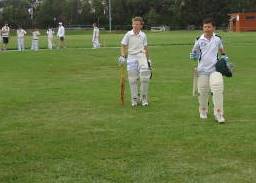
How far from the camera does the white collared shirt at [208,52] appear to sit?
12.1 m

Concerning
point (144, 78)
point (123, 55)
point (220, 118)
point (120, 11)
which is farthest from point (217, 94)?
point (120, 11)

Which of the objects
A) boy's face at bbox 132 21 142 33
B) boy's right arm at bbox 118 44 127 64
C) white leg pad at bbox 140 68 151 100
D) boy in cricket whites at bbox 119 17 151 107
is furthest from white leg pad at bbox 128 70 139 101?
boy's face at bbox 132 21 142 33

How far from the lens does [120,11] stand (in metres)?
138

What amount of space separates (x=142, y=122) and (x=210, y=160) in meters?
3.44

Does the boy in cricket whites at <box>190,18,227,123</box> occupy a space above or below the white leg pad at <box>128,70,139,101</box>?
above

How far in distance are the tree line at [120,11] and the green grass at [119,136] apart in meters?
105

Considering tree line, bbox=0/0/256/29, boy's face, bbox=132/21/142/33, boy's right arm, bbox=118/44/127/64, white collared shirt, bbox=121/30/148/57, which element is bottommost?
tree line, bbox=0/0/256/29

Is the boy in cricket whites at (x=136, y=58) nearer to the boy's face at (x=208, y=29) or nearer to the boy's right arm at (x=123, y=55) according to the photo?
the boy's right arm at (x=123, y=55)

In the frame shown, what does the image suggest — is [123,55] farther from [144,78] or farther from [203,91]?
[203,91]

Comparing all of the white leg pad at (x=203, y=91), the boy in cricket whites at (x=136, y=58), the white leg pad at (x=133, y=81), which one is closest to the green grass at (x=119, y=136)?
the white leg pad at (x=203, y=91)

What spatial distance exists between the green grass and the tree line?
105 m

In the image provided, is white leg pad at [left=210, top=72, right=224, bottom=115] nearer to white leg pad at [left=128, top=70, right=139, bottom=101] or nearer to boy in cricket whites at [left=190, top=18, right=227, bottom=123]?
boy in cricket whites at [left=190, top=18, right=227, bottom=123]

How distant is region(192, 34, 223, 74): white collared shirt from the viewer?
1209 centimetres

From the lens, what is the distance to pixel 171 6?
430 ft
